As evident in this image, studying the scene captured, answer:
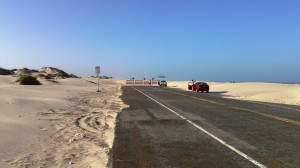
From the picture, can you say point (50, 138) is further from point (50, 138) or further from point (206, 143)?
point (206, 143)

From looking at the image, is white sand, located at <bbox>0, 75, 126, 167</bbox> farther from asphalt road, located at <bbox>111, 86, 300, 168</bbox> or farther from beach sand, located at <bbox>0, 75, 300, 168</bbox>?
asphalt road, located at <bbox>111, 86, 300, 168</bbox>

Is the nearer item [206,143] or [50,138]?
[206,143]

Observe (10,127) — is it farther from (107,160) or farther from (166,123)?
(166,123)

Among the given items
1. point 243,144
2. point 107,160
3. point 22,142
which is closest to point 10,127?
point 22,142

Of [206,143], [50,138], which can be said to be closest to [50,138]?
[50,138]

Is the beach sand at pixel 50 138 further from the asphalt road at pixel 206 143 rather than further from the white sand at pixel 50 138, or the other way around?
the asphalt road at pixel 206 143

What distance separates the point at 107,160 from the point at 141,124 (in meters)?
6.58

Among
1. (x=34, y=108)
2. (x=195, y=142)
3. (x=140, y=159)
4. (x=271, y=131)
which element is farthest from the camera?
(x=34, y=108)

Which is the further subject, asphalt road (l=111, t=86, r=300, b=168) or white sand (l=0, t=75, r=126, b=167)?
white sand (l=0, t=75, r=126, b=167)

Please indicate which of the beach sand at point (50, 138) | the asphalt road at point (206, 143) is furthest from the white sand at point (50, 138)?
the asphalt road at point (206, 143)

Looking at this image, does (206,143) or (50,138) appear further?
(50,138)

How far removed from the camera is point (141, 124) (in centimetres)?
1538

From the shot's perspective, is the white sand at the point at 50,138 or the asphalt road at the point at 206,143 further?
the white sand at the point at 50,138

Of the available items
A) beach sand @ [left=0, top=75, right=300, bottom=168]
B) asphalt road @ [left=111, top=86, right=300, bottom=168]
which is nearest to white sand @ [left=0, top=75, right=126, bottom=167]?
beach sand @ [left=0, top=75, right=300, bottom=168]
